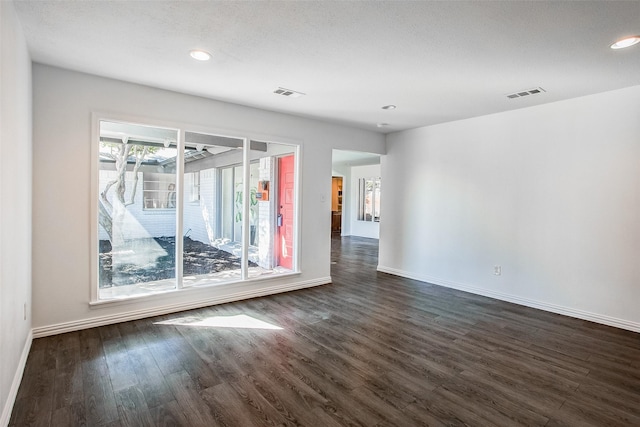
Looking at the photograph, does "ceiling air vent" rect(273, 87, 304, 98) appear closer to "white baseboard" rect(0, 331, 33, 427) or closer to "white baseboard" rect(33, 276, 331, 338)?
"white baseboard" rect(33, 276, 331, 338)

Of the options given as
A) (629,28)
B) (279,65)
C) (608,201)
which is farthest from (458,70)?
(608,201)

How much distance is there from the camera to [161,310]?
3.83m

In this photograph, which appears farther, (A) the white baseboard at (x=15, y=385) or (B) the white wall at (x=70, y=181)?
(B) the white wall at (x=70, y=181)

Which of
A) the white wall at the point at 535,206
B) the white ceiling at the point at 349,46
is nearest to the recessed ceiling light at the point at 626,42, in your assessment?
the white ceiling at the point at 349,46

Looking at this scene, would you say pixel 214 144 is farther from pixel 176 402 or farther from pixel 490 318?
pixel 490 318

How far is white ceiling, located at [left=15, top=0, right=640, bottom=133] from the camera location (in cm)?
216

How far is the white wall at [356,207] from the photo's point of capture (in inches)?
442

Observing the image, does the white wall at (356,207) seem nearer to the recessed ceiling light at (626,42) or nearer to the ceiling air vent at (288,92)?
the ceiling air vent at (288,92)

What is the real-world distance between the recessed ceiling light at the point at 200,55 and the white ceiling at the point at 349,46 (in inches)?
3.3

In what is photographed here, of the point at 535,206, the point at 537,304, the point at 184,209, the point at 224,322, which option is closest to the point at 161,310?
the point at 224,322

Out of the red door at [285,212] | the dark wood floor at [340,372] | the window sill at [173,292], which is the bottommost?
the dark wood floor at [340,372]

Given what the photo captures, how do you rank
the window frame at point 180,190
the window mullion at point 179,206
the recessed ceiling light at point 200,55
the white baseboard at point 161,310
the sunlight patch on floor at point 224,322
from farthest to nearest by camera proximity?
1. the window mullion at point 179,206
2. the sunlight patch on floor at point 224,322
3. the window frame at point 180,190
4. the white baseboard at point 161,310
5. the recessed ceiling light at point 200,55

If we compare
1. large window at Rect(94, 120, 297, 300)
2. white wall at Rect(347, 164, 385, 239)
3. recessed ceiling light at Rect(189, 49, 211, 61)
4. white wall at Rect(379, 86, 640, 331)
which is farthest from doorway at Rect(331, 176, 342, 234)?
recessed ceiling light at Rect(189, 49, 211, 61)

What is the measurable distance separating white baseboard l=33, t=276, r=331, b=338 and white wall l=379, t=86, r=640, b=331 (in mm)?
2212
